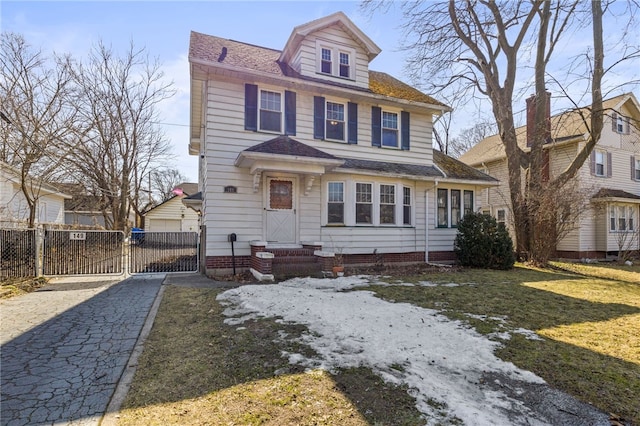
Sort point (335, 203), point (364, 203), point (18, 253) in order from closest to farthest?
point (18, 253), point (335, 203), point (364, 203)

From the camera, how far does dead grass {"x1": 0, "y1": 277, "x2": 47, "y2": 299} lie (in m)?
7.36

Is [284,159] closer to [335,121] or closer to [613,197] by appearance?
[335,121]

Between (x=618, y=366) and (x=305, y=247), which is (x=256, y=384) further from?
(x=305, y=247)

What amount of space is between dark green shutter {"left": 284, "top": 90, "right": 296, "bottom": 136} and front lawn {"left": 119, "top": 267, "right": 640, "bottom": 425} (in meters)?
6.26

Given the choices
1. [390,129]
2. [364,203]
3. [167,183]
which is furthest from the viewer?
[167,183]

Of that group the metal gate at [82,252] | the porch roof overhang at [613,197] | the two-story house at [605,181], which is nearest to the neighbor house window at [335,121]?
the metal gate at [82,252]

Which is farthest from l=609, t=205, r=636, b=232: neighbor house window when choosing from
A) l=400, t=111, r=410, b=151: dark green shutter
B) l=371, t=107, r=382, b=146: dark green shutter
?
l=371, t=107, r=382, b=146: dark green shutter

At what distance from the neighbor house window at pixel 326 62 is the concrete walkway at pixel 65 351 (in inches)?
362

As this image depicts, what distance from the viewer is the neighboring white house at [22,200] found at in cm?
1329

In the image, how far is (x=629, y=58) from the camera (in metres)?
10.7

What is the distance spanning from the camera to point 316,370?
3521 mm

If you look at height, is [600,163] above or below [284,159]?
above

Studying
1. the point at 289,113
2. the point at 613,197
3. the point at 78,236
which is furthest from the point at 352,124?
the point at 613,197

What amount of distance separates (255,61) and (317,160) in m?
4.42
